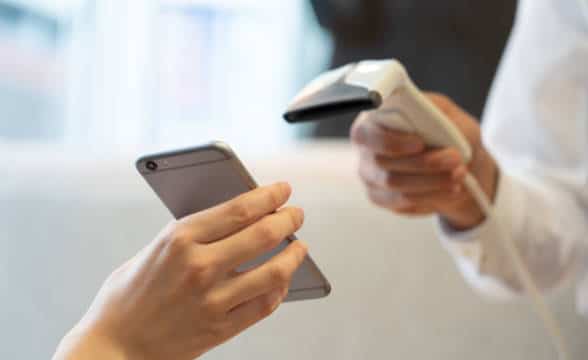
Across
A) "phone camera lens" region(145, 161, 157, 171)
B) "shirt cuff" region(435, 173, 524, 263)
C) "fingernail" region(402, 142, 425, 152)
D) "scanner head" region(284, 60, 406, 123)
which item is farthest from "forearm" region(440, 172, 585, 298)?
"phone camera lens" region(145, 161, 157, 171)

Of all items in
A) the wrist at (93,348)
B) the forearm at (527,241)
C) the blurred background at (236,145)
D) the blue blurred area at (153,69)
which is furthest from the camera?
the blue blurred area at (153,69)

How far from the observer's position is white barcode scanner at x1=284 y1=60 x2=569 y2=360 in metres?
0.33

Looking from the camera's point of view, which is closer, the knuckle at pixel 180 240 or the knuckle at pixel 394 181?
the knuckle at pixel 180 240

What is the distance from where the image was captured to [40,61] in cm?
81

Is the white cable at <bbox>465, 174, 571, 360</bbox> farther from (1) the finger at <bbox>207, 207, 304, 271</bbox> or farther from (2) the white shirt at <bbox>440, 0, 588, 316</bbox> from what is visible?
(1) the finger at <bbox>207, 207, 304, 271</bbox>

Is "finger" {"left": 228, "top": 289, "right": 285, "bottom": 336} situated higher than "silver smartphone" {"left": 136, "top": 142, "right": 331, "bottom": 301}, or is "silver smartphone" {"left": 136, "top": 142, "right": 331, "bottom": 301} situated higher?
"silver smartphone" {"left": 136, "top": 142, "right": 331, "bottom": 301}

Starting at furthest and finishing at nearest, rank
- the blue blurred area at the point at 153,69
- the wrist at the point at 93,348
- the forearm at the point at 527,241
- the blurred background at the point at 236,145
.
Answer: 1. the blue blurred area at the point at 153,69
2. the forearm at the point at 527,241
3. the blurred background at the point at 236,145
4. the wrist at the point at 93,348

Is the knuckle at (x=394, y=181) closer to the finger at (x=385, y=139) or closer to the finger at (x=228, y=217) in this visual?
the finger at (x=385, y=139)

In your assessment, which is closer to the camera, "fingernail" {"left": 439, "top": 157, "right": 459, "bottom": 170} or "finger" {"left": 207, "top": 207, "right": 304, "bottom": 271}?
"finger" {"left": 207, "top": 207, "right": 304, "bottom": 271}

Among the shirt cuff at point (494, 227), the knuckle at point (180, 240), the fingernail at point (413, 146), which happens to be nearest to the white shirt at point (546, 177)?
the shirt cuff at point (494, 227)

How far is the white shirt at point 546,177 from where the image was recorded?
570 mm

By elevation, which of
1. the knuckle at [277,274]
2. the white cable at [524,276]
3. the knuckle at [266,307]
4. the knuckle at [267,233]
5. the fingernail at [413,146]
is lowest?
the white cable at [524,276]

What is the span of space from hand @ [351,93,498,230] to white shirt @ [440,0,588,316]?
22mm

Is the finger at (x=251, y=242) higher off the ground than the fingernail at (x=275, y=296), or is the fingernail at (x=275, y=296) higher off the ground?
the finger at (x=251, y=242)
